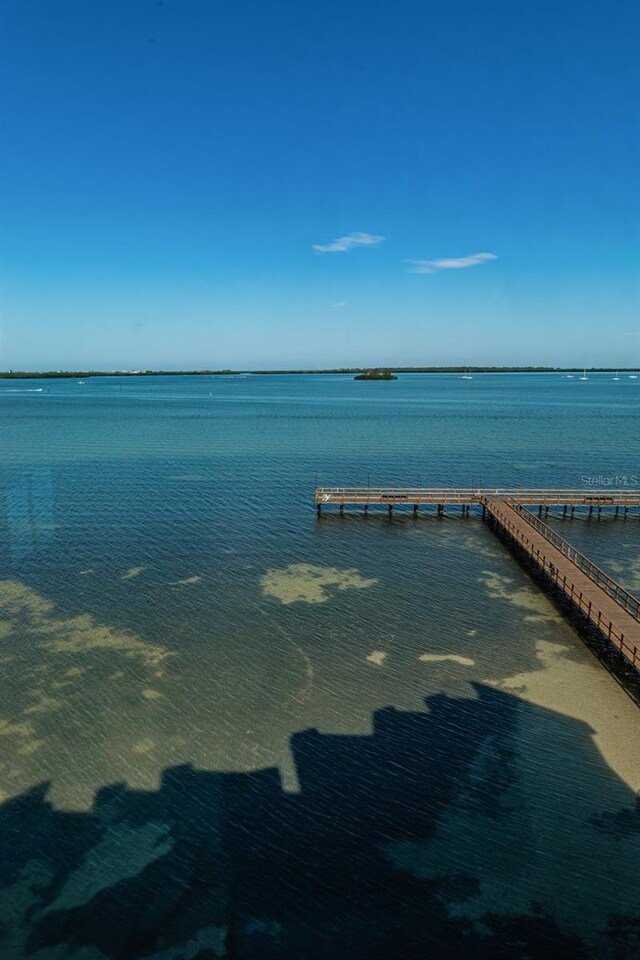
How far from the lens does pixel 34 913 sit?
1082 centimetres

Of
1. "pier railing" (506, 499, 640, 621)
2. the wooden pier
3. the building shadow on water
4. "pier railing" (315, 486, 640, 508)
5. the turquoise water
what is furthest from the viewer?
"pier railing" (315, 486, 640, 508)

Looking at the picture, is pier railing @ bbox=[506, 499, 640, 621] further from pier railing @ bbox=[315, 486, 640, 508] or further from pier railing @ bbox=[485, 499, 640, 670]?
pier railing @ bbox=[315, 486, 640, 508]

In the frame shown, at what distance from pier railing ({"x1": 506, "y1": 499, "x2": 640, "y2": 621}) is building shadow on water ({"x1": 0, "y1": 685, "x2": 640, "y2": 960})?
887cm

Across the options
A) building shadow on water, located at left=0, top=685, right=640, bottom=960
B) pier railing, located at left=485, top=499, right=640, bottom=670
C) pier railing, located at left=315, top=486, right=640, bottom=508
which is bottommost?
building shadow on water, located at left=0, top=685, right=640, bottom=960

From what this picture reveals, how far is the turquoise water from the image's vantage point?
425 inches

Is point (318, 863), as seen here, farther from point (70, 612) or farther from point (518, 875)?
point (70, 612)

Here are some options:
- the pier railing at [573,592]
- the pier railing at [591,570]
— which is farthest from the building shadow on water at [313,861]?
the pier railing at [591,570]

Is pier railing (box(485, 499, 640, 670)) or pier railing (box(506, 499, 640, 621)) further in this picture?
pier railing (box(506, 499, 640, 621))

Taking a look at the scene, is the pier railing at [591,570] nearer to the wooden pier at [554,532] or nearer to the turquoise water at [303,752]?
the wooden pier at [554,532]

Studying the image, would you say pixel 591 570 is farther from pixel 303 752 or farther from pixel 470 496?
pixel 303 752

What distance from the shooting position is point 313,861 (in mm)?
11969

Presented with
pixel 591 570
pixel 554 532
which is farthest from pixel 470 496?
pixel 591 570

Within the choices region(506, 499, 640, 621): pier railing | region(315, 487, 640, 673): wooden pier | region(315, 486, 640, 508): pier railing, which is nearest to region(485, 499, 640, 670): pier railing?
region(315, 487, 640, 673): wooden pier

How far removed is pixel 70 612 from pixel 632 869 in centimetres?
2084
